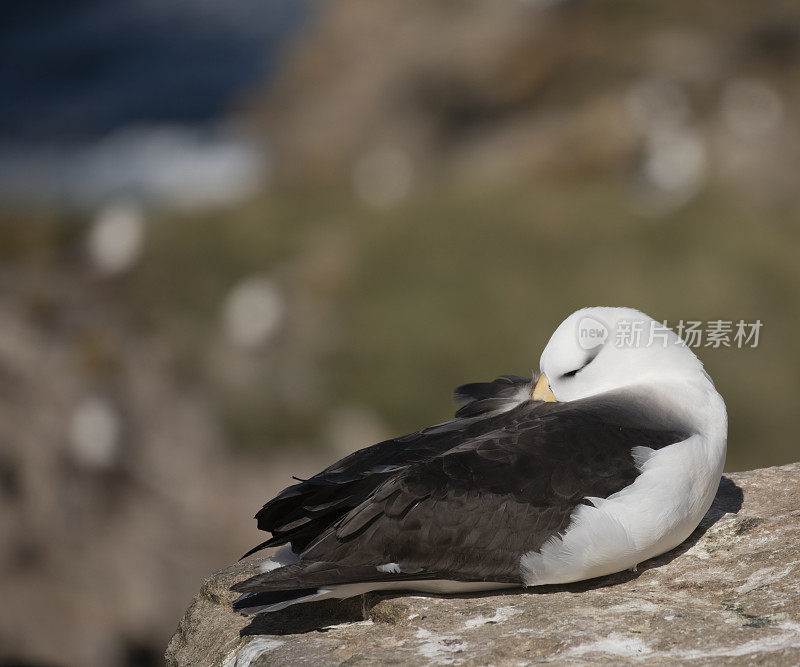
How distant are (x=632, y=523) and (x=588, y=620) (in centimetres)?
43

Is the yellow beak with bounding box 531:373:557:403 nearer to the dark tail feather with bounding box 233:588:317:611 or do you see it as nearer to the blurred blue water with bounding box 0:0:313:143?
the dark tail feather with bounding box 233:588:317:611

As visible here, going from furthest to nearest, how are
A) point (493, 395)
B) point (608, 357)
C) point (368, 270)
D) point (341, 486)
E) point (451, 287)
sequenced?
→ point (368, 270), point (451, 287), point (493, 395), point (608, 357), point (341, 486)

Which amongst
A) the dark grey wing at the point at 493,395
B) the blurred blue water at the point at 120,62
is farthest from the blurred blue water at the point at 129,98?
the dark grey wing at the point at 493,395

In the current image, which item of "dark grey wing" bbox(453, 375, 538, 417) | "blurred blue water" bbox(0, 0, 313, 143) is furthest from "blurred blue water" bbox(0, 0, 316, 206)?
"dark grey wing" bbox(453, 375, 538, 417)

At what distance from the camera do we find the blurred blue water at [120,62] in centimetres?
2442

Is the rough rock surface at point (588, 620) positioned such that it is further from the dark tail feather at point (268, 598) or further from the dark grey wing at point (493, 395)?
the dark grey wing at point (493, 395)

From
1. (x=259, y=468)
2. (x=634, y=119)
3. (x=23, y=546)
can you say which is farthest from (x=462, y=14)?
(x=23, y=546)

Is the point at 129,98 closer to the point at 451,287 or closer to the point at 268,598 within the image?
the point at 451,287

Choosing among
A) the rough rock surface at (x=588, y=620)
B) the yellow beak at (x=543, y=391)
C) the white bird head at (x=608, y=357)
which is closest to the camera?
the rough rock surface at (x=588, y=620)

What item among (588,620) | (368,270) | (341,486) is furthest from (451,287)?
(588,620)

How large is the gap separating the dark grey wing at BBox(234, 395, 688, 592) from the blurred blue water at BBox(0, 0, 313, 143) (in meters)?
19.1

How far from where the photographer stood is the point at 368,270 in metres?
12.1

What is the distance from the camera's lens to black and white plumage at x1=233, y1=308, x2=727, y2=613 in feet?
13.0

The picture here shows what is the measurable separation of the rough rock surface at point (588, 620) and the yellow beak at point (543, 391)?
0.89 metres
